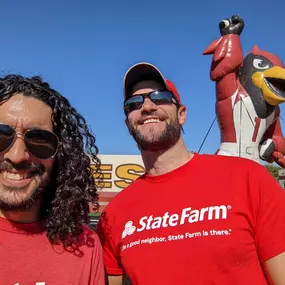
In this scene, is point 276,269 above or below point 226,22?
below

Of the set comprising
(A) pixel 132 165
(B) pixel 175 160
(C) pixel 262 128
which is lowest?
(B) pixel 175 160

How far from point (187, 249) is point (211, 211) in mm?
250

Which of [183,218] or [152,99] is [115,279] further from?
[152,99]

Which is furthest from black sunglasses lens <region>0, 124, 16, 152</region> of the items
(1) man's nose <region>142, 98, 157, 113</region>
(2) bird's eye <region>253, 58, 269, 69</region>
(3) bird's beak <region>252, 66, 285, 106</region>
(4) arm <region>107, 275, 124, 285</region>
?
(2) bird's eye <region>253, 58, 269, 69</region>

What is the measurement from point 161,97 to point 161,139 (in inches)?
12.8

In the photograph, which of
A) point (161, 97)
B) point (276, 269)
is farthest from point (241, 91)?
point (276, 269)

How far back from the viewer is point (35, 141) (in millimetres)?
1920

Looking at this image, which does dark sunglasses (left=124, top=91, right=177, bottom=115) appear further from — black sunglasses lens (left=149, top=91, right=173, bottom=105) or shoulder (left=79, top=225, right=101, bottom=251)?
shoulder (left=79, top=225, right=101, bottom=251)

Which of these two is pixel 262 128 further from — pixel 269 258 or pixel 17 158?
pixel 17 158

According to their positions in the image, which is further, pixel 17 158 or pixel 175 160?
pixel 175 160

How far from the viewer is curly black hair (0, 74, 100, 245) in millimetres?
1996

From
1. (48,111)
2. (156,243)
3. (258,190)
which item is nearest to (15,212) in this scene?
(48,111)

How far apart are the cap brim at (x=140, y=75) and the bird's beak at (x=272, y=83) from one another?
429 cm

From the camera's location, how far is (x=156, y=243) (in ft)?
7.29
